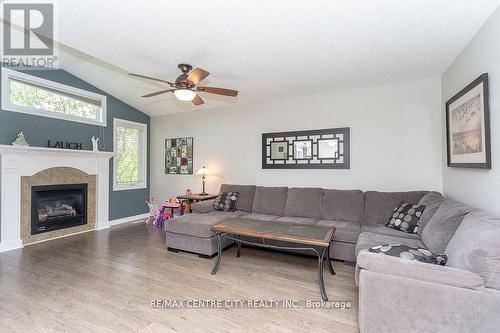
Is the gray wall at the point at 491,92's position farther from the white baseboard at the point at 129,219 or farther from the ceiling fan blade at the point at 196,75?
the white baseboard at the point at 129,219

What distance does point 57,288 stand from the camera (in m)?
2.42

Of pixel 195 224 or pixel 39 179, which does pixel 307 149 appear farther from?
pixel 39 179

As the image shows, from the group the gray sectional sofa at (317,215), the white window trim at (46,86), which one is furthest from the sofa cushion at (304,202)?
the white window trim at (46,86)

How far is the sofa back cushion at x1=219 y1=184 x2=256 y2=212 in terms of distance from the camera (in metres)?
4.25

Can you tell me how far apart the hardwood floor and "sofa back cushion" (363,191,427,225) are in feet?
2.65

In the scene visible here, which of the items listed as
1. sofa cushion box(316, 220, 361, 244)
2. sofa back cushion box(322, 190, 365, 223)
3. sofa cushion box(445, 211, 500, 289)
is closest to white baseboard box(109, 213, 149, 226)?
sofa back cushion box(322, 190, 365, 223)

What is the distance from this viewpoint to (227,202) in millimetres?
4207

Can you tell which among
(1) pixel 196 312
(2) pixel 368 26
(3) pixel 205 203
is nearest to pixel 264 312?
(1) pixel 196 312

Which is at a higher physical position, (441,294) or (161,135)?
(161,135)

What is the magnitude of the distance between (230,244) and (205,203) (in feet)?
3.02

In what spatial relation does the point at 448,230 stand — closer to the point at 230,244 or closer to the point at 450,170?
the point at 450,170

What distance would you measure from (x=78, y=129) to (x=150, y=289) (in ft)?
11.8

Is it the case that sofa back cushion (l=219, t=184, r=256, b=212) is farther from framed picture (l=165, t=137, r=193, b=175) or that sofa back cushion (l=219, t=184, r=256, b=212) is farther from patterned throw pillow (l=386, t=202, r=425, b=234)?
patterned throw pillow (l=386, t=202, r=425, b=234)

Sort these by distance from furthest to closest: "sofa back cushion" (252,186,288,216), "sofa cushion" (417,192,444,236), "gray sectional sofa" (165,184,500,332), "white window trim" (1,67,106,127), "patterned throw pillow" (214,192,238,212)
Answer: "patterned throw pillow" (214,192,238,212)
"sofa back cushion" (252,186,288,216)
"white window trim" (1,67,106,127)
"sofa cushion" (417,192,444,236)
"gray sectional sofa" (165,184,500,332)
